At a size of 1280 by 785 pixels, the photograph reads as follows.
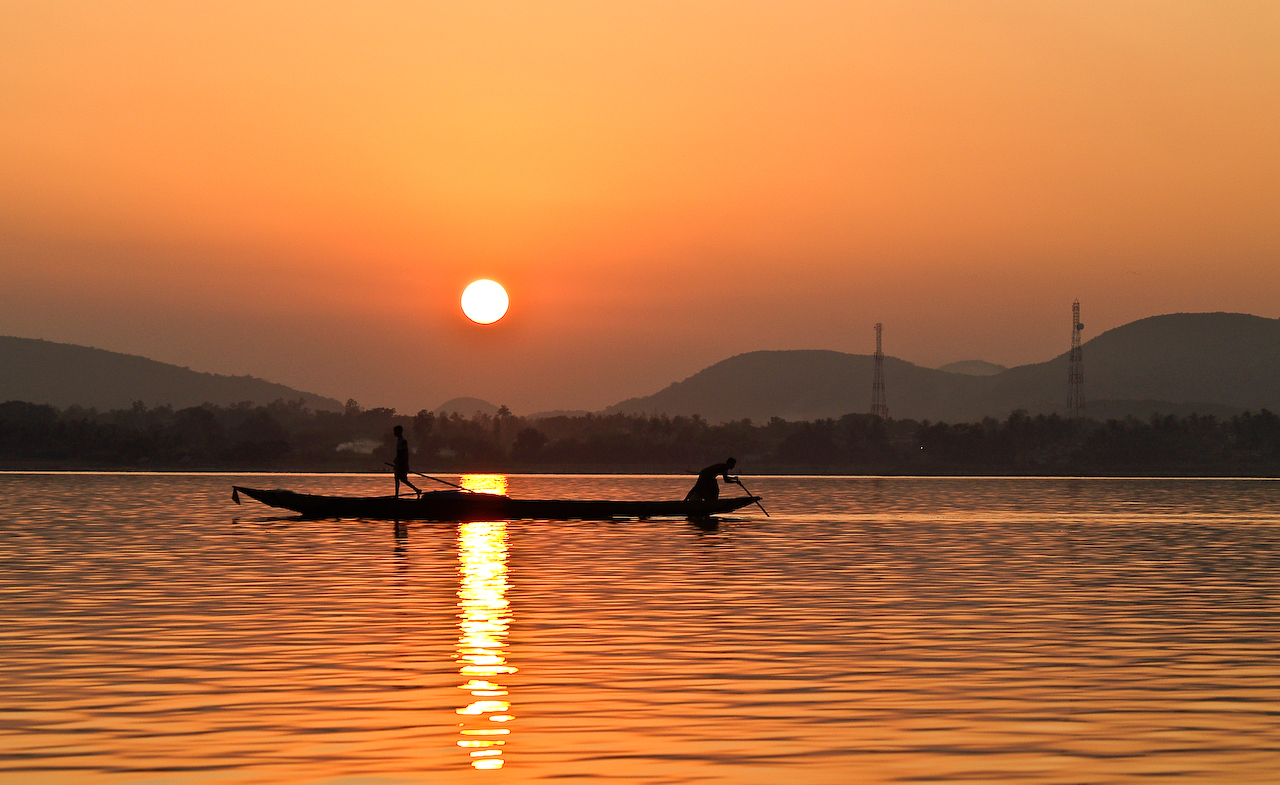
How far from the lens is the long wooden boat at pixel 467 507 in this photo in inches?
2180

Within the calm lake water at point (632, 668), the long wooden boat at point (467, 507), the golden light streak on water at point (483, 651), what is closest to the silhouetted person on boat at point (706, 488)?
the long wooden boat at point (467, 507)

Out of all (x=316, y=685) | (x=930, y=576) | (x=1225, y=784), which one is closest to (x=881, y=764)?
(x=1225, y=784)

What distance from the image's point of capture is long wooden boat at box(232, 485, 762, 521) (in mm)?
55375

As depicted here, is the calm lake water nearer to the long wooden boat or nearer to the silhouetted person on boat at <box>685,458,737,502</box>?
the long wooden boat

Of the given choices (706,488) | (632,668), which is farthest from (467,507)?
(632,668)

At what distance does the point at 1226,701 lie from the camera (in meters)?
17.2

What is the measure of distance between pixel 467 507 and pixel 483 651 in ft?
114

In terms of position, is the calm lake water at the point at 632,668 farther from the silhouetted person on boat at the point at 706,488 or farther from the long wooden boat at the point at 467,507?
the silhouetted person on boat at the point at 706,488

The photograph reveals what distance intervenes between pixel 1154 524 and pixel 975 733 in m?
55.0

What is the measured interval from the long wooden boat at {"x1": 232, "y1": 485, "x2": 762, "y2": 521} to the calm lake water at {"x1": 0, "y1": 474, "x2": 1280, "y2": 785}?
1332 cm

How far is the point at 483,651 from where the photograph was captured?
Result: 21.0 m

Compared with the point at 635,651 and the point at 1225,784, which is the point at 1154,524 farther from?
the point at 1225,784

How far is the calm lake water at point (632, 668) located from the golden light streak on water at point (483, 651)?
77 millimetres

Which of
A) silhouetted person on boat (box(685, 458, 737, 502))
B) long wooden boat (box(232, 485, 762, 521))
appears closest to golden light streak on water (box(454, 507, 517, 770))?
Answer: long wooden boat (box(232, 485, 762, 521))
